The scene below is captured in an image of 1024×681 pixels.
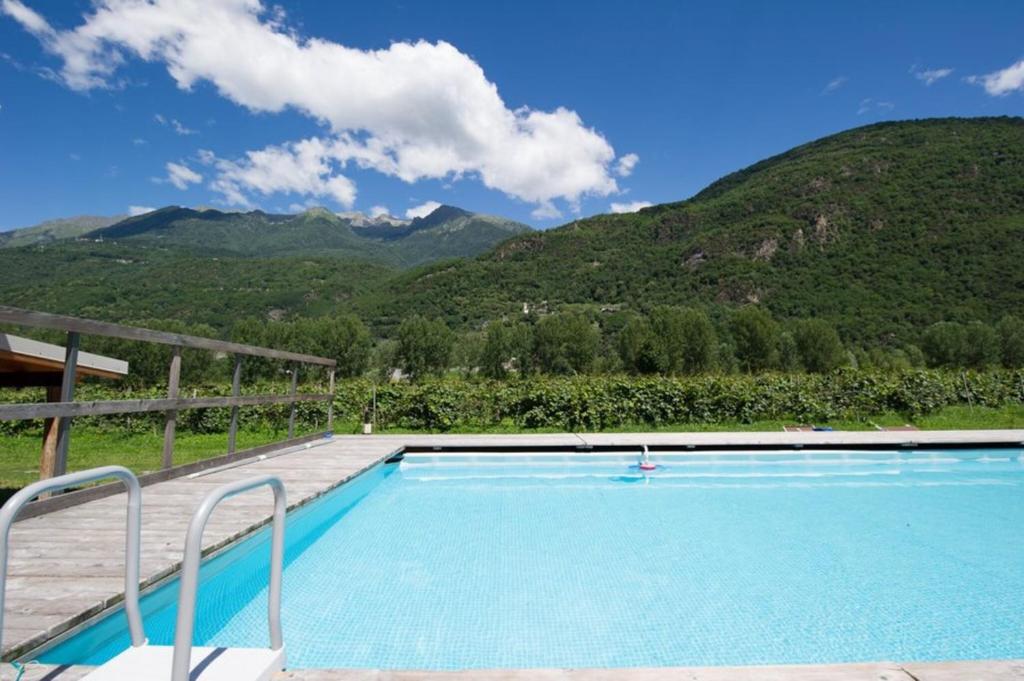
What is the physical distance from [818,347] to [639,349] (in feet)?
43.0

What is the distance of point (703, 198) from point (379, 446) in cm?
8779

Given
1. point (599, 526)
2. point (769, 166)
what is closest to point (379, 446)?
point (599, 526)

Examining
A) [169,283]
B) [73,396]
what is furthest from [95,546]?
[169,283]

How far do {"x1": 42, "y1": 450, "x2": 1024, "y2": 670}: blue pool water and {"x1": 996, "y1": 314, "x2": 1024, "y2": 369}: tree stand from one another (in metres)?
41.1

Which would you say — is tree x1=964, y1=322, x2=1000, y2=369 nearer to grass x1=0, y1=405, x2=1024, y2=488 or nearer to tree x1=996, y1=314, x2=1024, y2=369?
tree x1=996, y1=314, x2=1024, y2=369

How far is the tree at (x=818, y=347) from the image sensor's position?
40.3 meters

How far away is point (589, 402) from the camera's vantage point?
43.3 ft

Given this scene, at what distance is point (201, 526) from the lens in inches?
62.6

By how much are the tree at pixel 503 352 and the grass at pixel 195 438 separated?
3116 cm

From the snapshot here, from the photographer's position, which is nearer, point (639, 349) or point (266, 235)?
point (639, 349)

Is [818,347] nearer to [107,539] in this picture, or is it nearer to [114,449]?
[114,449]

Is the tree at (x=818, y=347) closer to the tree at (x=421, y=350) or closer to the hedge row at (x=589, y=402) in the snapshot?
the tree at (x=421, y=350)

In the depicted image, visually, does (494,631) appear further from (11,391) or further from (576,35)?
(576,35)

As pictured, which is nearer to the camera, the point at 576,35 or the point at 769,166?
the point at 576,35
